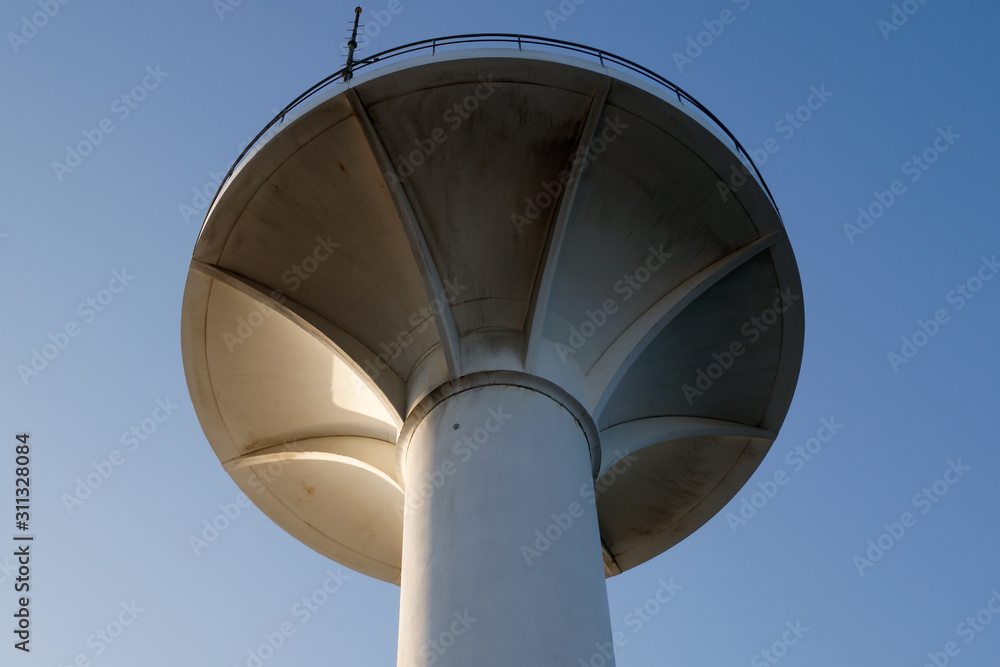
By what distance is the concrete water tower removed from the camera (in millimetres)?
10375

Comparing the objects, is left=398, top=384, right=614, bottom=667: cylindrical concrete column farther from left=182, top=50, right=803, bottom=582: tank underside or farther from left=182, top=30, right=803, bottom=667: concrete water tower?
left=182, top=50, right=803, bottom=582: tank underside

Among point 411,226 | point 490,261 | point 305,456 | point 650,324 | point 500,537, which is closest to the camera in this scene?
point 500,537

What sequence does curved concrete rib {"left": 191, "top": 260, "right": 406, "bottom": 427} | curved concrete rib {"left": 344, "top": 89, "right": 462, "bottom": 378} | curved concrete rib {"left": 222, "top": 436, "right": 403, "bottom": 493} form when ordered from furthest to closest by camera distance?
curved concrete rib {"left": 222, "top": 436, "right": 403, "bottom": 493} → curved concrete rib {"left": 191, "top": 260, "right": 406, "bottom": 427} → curved concrete rib {"left": 344, "top": 89, "right": 462, "bottom": 378}

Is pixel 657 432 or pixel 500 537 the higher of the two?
pixel 657 432

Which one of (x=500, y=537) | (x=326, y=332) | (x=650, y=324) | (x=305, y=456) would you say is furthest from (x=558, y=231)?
(x=305, y=456)

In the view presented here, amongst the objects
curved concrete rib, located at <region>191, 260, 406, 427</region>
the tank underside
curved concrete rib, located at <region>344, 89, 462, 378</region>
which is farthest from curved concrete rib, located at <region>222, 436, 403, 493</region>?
curved concrete rib, located at <region>344, 89, 462, 378</region>

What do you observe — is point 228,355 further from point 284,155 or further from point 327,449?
point 284,155

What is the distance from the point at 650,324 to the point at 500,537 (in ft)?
12.9

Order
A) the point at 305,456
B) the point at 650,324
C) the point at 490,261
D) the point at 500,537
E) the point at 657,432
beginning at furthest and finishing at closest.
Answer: the point at 305,456 → the point at 657,432 → the point at 650,324 → the point at 490,261 → the point at 500,537

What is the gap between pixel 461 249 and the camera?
38.4ft

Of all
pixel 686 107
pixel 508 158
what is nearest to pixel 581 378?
pixel 508 158

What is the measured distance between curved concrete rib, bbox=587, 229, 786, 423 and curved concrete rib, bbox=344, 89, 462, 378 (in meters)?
1.79

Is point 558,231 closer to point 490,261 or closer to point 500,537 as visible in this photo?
point 490,261

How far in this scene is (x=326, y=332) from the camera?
1205 centimetres
